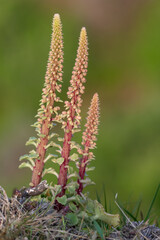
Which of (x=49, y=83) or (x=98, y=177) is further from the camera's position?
(x=98, y=177)

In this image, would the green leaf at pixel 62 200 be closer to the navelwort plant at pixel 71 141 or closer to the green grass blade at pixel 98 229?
the navelwort plant at pixel 71 141

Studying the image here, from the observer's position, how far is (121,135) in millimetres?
3752

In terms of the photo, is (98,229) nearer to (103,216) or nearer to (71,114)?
(103,216)

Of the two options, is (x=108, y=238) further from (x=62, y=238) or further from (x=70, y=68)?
(x=70, y=68)

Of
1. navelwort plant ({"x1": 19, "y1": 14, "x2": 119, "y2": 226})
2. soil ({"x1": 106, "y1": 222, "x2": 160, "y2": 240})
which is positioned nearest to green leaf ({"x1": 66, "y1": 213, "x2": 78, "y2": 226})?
navelwort plant ({"x1": 19, "y1": 14, "x2": 119, "y2": 226})

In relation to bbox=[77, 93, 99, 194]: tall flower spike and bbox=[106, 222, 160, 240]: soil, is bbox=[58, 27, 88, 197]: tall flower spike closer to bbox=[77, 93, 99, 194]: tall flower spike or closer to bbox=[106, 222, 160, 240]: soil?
bbox=[77, 93, 99, 194]: tall flower spike

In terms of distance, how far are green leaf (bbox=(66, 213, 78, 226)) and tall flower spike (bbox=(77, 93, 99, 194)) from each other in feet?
0.30

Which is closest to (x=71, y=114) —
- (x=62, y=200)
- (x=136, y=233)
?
(x=62, y=200)

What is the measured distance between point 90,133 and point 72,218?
24cm

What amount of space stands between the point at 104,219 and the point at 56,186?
17cm

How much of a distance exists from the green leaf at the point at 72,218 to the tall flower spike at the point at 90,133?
0.09 meters

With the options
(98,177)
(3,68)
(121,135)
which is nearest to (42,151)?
(98,177)

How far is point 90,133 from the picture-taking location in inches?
52.7

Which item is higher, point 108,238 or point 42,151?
point 42,151
